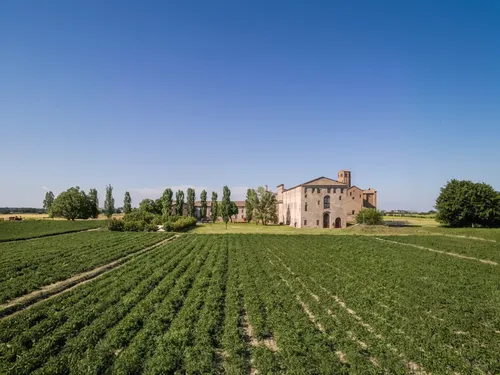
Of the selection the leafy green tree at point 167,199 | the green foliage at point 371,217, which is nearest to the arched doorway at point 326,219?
the green foliage at point 371,217

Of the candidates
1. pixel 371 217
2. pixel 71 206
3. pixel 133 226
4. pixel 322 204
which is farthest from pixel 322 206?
pixel 71 206

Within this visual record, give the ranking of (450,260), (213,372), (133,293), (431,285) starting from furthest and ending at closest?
(450,260), (431,285), (133,293), (213,372)

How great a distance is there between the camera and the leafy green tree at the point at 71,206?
95.3 metres

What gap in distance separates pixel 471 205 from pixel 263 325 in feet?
227

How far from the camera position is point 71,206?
314ft

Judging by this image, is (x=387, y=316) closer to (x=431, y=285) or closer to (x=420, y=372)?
(x=420, y=372)

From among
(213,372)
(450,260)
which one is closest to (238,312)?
(213,372)

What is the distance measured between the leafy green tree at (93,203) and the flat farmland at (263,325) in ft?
318

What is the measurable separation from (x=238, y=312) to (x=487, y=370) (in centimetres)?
816

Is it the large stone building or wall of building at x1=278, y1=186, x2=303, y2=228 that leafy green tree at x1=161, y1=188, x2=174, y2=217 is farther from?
the large stone building

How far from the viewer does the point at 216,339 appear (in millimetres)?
9742

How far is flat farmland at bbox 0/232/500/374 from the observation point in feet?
26.9

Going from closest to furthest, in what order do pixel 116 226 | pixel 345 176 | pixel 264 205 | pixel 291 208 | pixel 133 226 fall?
1. pixel 116 226
2. pixel 133 226
3. pixel 291 208
4. pixel 264 205
5. pixel 345 176

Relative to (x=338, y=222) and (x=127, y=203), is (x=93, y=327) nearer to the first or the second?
(x=338, y=222)
